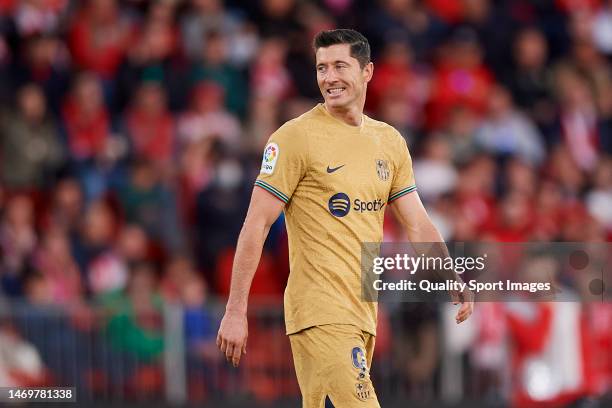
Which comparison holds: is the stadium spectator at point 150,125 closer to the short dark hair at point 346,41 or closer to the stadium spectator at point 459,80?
the stadium spectator at point 459,80

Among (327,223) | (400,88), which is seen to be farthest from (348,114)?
(400,88)

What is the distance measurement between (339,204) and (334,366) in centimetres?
89

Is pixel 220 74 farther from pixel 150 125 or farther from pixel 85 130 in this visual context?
pixel 85 130

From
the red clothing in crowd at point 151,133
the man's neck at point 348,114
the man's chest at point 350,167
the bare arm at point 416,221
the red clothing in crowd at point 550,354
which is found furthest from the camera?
the red clothing in crowd at point 151,133

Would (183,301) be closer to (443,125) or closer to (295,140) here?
(443,125)

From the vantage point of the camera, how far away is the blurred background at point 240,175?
13734 mm

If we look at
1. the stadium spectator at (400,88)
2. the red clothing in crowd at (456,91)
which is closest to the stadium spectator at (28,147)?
the stadium spectator at (400,88)

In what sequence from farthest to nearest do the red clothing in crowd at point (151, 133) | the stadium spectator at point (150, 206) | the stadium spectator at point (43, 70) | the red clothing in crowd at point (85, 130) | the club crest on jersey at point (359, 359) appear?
the stadium spectator at point (43, 70)
the red clothing in crowd at point (151, 133)
the red clothing in crowd at point (85, 130)
the stadium spectator at point (150, 206)
the club crest on jersey at point (359, 359)

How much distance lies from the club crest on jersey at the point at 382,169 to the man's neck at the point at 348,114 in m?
0.26

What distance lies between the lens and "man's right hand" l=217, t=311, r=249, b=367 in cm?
739

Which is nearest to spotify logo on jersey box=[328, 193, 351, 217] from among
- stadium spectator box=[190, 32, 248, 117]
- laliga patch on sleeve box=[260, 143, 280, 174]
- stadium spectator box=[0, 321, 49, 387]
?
laliga patch on sleeve box=[260, 143, 280, 174]

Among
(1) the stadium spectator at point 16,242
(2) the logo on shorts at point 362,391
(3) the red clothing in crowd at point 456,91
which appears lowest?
(2) the logo on shorts at point 362,391

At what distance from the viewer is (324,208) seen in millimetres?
7750

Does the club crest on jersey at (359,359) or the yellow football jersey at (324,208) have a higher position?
the yellow football jersey at (324,208)
